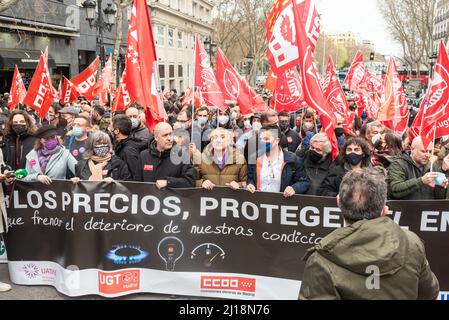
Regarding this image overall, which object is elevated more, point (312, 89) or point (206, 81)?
point (206, 81)

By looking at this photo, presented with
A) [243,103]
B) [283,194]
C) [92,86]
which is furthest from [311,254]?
[92,86]

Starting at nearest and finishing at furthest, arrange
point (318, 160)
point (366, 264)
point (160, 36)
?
point (366, 264) → point (318, 160) → point (160, 36)

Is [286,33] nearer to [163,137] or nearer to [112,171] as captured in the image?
[163,137]

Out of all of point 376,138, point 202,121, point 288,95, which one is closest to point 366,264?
point 376,138

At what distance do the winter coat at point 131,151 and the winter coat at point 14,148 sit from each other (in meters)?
1.04

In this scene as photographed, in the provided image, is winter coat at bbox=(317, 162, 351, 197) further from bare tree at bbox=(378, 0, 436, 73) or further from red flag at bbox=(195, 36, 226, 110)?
bare tree at bbox=(378, 0, 436, 73)

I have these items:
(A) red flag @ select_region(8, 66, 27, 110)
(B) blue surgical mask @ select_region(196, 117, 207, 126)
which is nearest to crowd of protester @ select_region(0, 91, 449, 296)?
(B) blue surgical mask @ select_region(196, 117, 207, 126)

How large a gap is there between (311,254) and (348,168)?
8.78 feet

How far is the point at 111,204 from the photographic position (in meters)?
4.72

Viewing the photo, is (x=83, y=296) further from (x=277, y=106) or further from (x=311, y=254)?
(x=277, y=106)

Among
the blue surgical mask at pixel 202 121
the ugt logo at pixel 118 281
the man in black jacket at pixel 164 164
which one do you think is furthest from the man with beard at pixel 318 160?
the blue surgical mask at pixel 202 121

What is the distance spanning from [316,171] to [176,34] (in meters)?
43.6

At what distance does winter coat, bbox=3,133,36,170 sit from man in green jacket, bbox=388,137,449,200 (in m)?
4.04

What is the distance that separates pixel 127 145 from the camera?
228 inches
